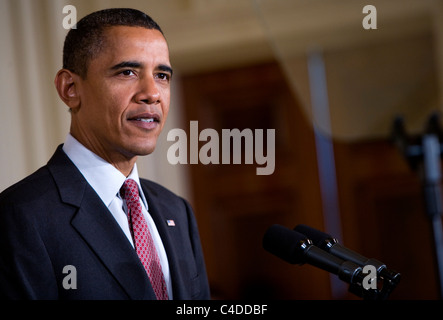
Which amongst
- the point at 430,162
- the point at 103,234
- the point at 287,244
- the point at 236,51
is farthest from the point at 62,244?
the point at 236,51

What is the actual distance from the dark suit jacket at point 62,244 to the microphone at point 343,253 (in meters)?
0.20

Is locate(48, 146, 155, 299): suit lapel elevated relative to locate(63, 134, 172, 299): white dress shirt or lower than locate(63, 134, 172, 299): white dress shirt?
lower

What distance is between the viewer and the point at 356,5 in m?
1.34

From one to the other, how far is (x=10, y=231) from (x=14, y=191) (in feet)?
0.20

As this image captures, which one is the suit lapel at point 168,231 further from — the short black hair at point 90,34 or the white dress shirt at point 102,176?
the short black hair at point 90,34

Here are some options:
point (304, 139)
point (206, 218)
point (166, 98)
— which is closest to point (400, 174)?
point (304, 139)

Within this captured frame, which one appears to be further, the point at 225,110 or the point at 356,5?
the point at 225,110

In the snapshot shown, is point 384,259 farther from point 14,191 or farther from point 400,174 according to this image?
point 14,191

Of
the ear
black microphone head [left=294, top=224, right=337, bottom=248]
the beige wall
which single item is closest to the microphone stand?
the beige wall

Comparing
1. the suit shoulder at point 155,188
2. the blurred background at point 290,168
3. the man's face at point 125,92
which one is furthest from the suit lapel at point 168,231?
the blurred background at point 290,168

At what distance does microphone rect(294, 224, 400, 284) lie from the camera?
2.41 feet

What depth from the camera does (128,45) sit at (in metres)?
0.77

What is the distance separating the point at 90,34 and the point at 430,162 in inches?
50.6

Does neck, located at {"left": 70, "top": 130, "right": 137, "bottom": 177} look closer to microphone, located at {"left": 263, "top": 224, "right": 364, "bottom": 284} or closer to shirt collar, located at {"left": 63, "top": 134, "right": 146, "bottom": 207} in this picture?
shirt collar, located at {"left": 63, "top": 134, "right": 146, "bottom": 207}
